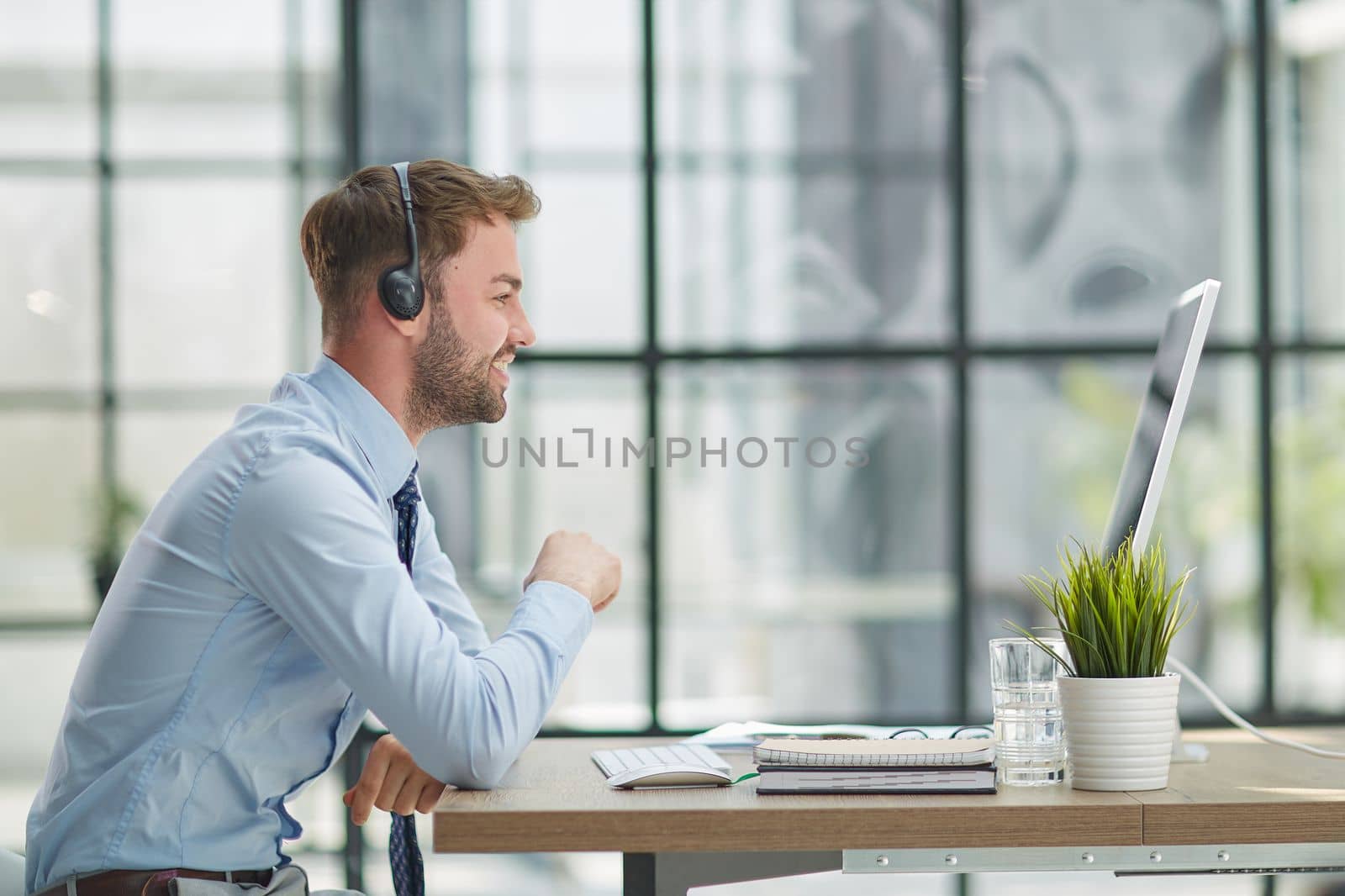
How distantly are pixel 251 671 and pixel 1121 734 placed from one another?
0.94 m

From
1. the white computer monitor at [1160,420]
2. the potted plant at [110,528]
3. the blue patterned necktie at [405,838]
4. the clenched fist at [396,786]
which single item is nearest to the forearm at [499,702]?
the clenched fist at [396,786]

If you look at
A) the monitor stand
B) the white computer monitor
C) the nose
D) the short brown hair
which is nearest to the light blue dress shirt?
the short brown hair

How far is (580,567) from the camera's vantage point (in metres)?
1.52

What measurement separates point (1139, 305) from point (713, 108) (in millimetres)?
1279

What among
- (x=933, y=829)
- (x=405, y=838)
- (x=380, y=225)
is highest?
(x=380, y=225)

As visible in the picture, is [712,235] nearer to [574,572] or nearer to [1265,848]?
[574,572]

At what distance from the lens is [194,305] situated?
3.32m

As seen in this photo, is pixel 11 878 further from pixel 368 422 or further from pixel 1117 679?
pixel 1117 679

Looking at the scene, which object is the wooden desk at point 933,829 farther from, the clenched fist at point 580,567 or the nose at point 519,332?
the nose at point 519,332

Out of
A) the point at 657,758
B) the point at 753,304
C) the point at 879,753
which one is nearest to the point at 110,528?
the point at 753,304

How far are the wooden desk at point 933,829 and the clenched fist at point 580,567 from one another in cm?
28

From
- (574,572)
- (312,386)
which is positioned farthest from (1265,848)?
(312,386)

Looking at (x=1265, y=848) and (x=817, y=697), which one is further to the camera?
(x=817, y=697)

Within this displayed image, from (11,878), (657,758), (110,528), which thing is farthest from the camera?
(110,528)
